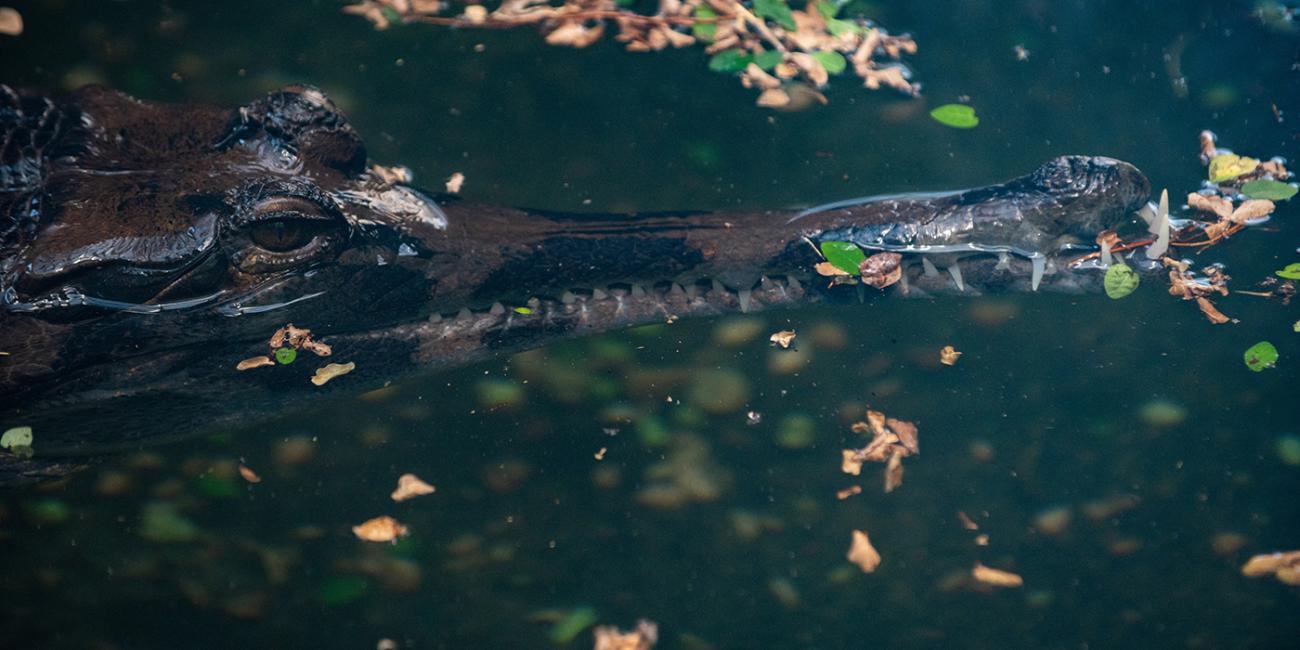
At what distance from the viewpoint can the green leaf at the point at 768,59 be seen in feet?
14.1

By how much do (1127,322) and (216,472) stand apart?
482cm

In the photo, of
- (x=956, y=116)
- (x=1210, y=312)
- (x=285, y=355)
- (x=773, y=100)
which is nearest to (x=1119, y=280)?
(x=1210, y=312)

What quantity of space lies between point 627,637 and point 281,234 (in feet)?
8.01

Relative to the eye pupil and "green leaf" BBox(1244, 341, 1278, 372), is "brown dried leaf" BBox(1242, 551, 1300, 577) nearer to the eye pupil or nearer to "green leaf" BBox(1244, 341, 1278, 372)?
"green leaf" BBox(1244, 341, 1278, 372)

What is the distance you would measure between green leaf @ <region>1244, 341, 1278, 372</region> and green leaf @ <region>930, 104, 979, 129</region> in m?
1.91

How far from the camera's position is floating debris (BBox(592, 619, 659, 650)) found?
12.3 feet

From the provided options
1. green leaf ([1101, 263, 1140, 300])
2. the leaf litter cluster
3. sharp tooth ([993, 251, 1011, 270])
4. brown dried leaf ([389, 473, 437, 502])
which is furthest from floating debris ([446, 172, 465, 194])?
green leaf ([1101, 263, 1140, 300])

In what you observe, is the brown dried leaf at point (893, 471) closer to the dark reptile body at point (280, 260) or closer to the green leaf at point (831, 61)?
the dark reptile body at point (280, 260)

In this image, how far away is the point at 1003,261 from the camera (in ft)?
12.5

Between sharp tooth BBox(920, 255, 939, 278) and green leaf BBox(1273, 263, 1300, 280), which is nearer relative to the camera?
sharp tooth BBox(920, 255, 939, 278)

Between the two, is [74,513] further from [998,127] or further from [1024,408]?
[998,127]

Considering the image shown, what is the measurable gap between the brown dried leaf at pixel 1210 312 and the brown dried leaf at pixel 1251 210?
0.46 m

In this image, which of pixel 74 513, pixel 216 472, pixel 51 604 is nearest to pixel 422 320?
pixel 216 472

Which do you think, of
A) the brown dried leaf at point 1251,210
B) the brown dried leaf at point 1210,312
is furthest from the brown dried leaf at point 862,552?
the brown dried leaf at point 1251,210
